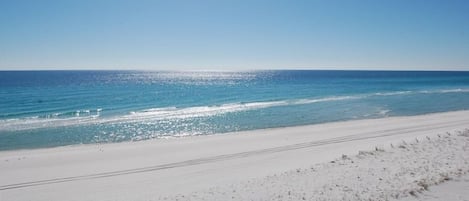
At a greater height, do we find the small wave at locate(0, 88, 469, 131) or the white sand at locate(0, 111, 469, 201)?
the white sand at locate(0, 111, 469, 201)

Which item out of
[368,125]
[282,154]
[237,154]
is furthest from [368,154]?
[368,125]

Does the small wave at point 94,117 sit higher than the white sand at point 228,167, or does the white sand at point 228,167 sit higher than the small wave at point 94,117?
the white sand at point 228,167

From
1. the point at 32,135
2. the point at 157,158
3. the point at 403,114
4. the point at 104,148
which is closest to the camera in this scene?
the point at 157,158

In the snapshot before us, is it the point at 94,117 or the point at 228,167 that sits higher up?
the point at 228,167

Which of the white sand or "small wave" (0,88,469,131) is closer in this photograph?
the white sand

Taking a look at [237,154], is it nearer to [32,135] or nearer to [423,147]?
[423,147]

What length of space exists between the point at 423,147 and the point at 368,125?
11.3 meters

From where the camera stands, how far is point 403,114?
113 ft

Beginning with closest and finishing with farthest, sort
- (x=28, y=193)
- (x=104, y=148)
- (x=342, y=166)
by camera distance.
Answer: (x=28, y=193)
(x=342, y=166)
(x=104, y=148)

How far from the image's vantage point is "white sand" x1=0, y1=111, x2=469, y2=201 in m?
11.7

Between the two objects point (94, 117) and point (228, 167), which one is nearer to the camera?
point (228, 167)

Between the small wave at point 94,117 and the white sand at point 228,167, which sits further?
the small wave at point 94,117

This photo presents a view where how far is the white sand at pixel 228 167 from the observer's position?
1168 cm

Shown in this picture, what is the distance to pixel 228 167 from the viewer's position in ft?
51.4
